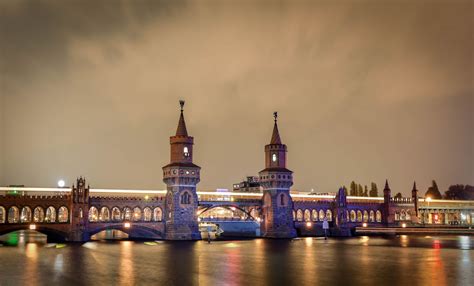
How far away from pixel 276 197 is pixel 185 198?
1880 centimetres

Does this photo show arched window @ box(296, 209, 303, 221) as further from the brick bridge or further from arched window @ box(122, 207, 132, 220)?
arched window @ box(122, 207, 132, 220)

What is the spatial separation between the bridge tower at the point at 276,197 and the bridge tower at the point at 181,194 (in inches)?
594

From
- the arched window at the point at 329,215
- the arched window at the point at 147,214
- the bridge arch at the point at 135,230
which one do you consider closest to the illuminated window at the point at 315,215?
the arched window at the point at 329,215

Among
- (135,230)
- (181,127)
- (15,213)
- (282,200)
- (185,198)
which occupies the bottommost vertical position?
(135,230)

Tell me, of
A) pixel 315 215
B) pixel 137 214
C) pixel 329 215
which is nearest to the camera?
pixel 137 214

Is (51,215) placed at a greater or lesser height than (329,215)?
greater

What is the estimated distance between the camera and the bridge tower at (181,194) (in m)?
94.3

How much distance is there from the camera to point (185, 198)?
9606cm

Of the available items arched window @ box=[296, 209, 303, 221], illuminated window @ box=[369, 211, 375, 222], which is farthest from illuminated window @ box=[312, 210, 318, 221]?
illuminated window @ box=[369, 211, 375, 222]

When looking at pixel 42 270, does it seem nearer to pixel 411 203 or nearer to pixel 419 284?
pixel 419 284

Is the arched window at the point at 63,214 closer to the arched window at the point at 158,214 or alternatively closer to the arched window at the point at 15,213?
the arched window at the point at 15,213

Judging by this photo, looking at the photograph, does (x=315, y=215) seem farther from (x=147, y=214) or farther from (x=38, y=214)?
(x=38, y=214)

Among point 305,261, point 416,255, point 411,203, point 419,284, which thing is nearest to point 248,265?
point 305,261

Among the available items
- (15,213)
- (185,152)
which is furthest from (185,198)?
(15,213)
